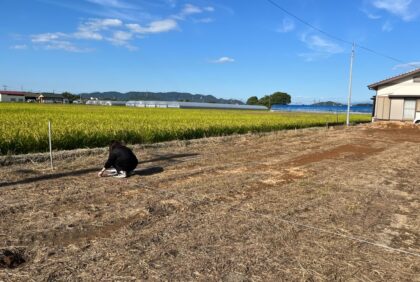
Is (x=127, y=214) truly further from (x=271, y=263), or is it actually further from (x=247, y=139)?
(x=247, y=139)

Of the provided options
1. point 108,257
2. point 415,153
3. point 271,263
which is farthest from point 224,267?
point 415,153

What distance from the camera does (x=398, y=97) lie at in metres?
29.2

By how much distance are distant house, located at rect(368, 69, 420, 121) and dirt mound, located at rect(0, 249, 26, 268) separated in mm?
29987

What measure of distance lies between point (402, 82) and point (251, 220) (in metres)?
28.3

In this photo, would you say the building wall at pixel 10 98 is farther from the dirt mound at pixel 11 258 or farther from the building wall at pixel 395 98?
the dirt mound at pixel 11 258

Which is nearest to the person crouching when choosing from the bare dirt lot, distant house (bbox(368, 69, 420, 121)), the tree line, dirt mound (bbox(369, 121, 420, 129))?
the bare dirt lot

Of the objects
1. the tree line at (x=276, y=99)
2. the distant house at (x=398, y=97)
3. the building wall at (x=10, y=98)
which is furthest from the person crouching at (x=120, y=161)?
the tree line at (x=276, y=99)

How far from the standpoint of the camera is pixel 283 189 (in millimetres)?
7148

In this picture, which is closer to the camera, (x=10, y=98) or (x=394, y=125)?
(x=394, y=125)

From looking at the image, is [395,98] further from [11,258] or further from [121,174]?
[11,258]

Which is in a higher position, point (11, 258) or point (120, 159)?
point (120, 159)

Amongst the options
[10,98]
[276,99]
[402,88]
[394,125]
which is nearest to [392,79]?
[402,88]

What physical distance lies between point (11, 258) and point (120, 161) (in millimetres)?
3700

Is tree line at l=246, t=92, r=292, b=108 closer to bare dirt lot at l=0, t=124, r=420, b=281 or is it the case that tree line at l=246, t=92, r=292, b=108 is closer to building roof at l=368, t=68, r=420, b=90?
building roof at l=368, t=68, r=420, b=90
